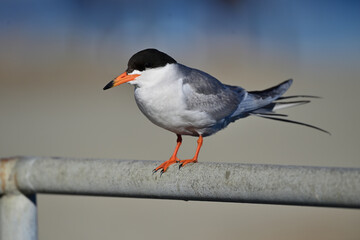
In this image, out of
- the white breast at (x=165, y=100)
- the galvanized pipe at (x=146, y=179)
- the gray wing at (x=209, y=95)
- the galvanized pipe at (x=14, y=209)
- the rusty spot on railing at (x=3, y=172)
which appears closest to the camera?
the galvanized pipe at (x=146, y=179)

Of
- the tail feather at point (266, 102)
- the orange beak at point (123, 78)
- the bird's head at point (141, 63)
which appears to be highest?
the bird's head at point (141, 63)

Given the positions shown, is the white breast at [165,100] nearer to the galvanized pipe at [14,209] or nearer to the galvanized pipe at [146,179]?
the galvanized pipe at [146,179]

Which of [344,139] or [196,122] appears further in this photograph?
[344,139]

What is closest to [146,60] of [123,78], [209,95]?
[123,78]

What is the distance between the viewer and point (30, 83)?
62.7ft

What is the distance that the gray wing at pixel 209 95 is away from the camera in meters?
3.24

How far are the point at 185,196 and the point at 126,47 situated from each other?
59.5ft

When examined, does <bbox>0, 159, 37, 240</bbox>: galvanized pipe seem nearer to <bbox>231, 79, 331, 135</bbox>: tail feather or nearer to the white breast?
the white breast

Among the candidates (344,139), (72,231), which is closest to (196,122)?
(72,231)

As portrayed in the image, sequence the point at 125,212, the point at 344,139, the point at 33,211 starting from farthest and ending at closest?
the point at 344,139 < the point at 125,212 < the point at 33,211

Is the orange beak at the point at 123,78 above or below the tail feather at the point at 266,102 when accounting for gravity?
above

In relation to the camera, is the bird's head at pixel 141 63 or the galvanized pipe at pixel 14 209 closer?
the galvanized pipe at pixel 14 209

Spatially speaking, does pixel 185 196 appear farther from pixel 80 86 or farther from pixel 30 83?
pixel 30 83

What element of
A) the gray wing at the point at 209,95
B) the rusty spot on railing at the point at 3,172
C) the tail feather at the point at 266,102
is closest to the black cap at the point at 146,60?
the gray wing at the point at 209,95
